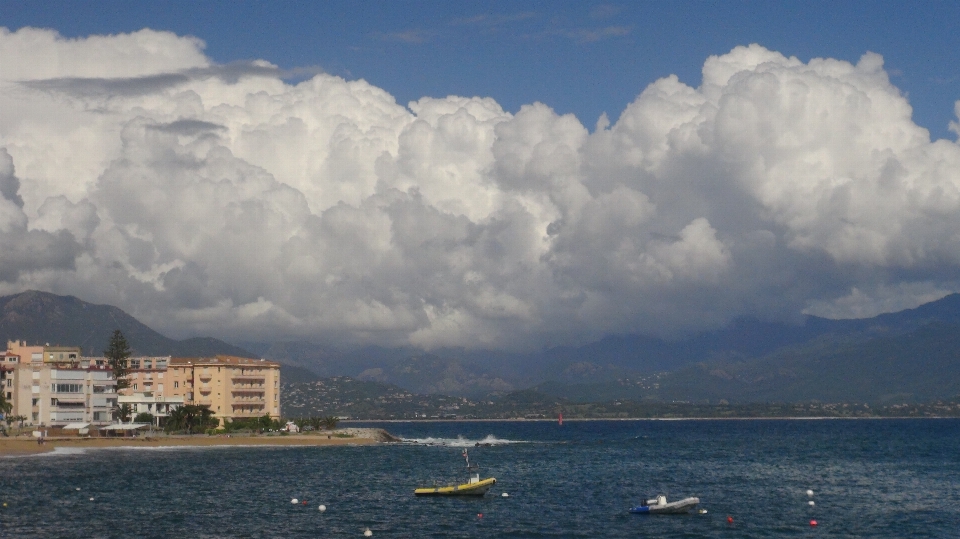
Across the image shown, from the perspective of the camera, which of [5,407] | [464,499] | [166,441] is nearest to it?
[464,499]

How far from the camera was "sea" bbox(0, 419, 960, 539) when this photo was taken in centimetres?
8106

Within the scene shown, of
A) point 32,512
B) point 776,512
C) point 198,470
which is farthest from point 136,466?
point 776,512

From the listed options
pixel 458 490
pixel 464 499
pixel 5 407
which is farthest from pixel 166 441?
pixel 464 499

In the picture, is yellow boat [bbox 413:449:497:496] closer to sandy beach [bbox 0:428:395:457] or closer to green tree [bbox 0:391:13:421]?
sandy beach [bbox 0:428:395:457]

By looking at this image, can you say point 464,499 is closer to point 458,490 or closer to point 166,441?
point 458,490

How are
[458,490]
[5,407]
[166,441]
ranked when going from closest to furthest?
[458,490]
[5,407]
[166,441]

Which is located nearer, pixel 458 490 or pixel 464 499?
pixel 464 499

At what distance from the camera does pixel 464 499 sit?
3905 inches

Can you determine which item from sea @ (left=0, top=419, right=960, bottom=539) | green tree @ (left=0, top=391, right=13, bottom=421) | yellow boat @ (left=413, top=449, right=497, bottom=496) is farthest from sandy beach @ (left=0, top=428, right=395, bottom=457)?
yellow boat @ (left=413, top=449, right=497, bottom=496)

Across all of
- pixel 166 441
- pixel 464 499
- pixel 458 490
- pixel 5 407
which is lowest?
pixel 464 499

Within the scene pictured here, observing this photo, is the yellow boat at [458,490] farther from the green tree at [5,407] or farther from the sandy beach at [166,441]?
the green tree at [5,407]

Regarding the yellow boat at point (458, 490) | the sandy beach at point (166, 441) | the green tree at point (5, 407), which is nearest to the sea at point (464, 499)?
the yellow boat at point (458, 490)

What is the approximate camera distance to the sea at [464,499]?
8106cm

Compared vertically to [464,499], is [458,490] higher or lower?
higher
